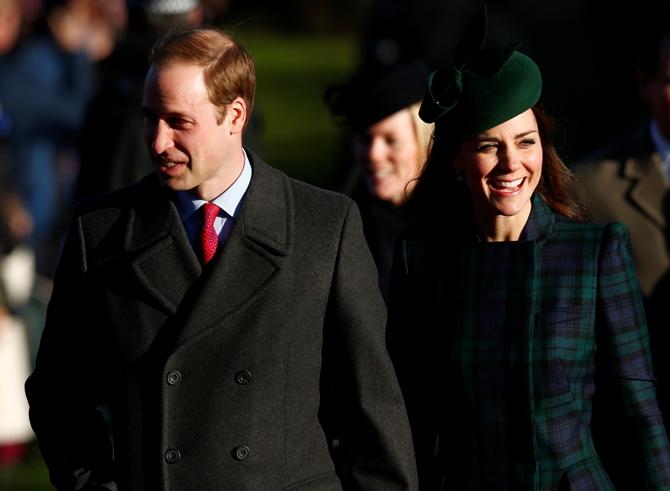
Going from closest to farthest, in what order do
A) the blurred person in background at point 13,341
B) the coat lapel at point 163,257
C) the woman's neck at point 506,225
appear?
the coat lapel at point 163,257 < the woman's neck at point 506,225 < the blurred person in background at point 13,341

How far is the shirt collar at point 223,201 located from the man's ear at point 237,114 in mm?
140

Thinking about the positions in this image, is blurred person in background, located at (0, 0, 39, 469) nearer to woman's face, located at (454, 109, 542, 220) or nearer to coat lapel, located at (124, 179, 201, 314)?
coat lapel, located at (124, 179, 201, 314)

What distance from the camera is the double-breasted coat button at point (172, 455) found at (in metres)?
4.12

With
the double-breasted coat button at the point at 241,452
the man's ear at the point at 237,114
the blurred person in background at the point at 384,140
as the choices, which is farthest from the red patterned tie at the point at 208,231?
the blurred person in background at the point at 384,140

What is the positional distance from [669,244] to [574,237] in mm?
1461

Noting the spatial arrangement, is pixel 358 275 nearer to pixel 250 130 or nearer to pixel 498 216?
pixel 498 216

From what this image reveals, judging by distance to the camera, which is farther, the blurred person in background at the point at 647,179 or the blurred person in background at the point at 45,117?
the blurred person in background at the point at 45,117

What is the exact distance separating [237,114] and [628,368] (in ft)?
Result: 4.18

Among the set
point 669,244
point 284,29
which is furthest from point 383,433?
point 284,29

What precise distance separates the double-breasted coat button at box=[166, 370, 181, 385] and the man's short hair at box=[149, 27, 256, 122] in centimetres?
70

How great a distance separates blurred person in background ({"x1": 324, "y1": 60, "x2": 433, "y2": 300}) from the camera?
19.2 ft

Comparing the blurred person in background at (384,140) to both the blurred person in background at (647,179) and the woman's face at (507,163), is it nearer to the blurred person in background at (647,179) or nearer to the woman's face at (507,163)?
the blurred person in background at (647,179)

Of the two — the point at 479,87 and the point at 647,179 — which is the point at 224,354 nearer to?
the point at 479,87

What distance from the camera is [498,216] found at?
4.42 meters
